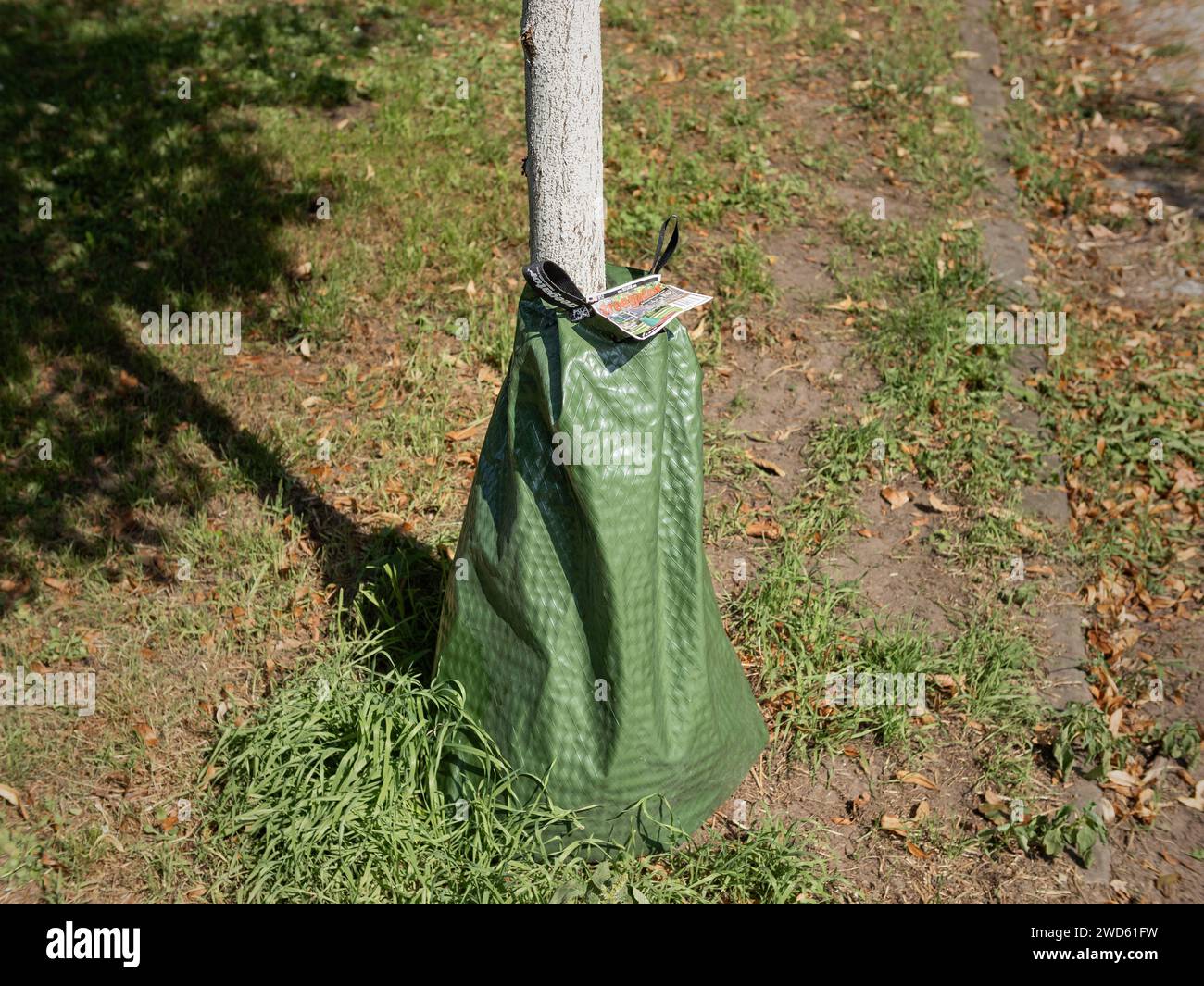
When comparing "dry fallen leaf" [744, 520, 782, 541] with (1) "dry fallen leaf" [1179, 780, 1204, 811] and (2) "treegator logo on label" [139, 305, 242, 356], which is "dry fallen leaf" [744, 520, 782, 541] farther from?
(2) "treegator logo on label" [139, 305, 242, 356]

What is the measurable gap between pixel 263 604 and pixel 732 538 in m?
1.78

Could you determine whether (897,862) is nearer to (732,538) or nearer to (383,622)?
(732,538)

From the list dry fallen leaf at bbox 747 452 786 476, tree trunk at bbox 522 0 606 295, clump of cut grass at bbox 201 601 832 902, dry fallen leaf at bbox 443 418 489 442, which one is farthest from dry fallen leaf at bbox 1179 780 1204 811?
dry fallen leaf at bbox 443 418 489 442

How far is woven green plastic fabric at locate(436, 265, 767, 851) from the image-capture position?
2.62m

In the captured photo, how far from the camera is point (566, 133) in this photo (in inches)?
105

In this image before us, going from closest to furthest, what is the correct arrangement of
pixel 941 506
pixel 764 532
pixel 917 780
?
pixel 917 780 < pixel 764 532 < pixel 941 506

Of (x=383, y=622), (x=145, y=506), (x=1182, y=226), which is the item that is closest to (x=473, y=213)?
(x=145, y=506)

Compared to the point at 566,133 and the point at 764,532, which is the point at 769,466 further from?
the point at 566,133

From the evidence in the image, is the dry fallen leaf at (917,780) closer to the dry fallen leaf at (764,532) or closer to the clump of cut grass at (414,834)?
the clump of cut grass at (414,834)

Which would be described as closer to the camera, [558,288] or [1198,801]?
[558,288]

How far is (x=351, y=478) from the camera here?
4355mm

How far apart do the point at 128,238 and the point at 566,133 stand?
371cm

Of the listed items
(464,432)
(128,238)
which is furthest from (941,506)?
(128,238)
